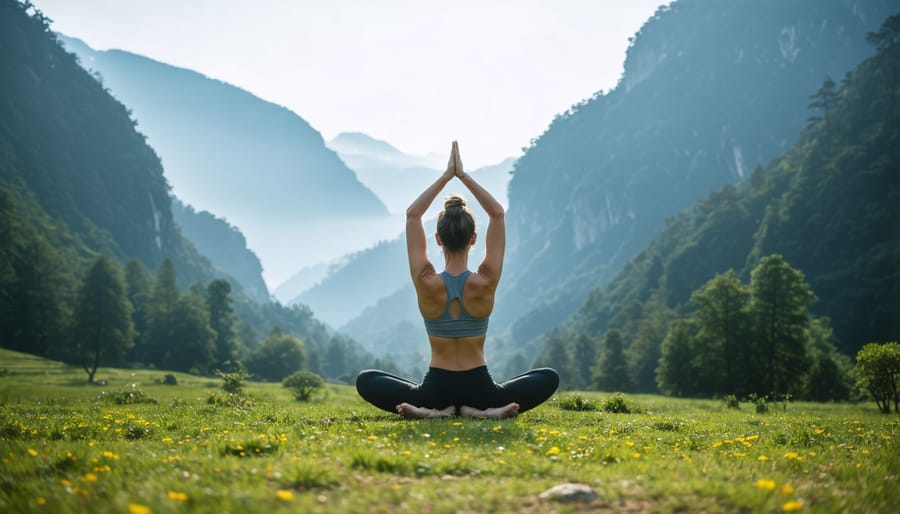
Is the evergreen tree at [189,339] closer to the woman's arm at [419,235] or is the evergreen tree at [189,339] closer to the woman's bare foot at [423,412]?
the woman's bare foot at [423,412]

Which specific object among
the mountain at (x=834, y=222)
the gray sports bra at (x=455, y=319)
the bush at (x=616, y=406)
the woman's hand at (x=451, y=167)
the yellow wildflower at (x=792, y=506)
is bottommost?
the bush at (x=616, y=406)

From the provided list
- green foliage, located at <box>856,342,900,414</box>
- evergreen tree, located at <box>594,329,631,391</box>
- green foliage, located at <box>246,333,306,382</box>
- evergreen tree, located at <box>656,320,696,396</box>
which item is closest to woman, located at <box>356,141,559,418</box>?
green foliage, located at <box>856,342,900,414</box>

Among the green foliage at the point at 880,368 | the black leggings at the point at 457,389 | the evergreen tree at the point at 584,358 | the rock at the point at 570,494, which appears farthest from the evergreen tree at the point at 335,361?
the rock at the point at 570,494

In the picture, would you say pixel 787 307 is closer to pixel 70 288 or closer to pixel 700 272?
pixel 70 288

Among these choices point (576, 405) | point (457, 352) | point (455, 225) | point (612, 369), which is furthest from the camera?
point (612, 369)

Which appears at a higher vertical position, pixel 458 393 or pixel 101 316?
pixel 458 393

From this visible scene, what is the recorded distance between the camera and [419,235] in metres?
6.68

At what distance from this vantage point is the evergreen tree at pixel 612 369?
248 feet

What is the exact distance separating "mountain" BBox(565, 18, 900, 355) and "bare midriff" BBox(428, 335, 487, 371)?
8550 centimetres

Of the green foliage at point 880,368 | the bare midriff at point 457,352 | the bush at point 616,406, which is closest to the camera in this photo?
the bare midriff at point 457,352

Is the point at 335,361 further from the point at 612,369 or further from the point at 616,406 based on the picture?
the point at 616,406

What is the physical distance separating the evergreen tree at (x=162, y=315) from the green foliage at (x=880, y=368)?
2829 inches

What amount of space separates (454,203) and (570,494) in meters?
3.96

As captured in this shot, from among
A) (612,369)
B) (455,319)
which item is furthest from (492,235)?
(612,369)
